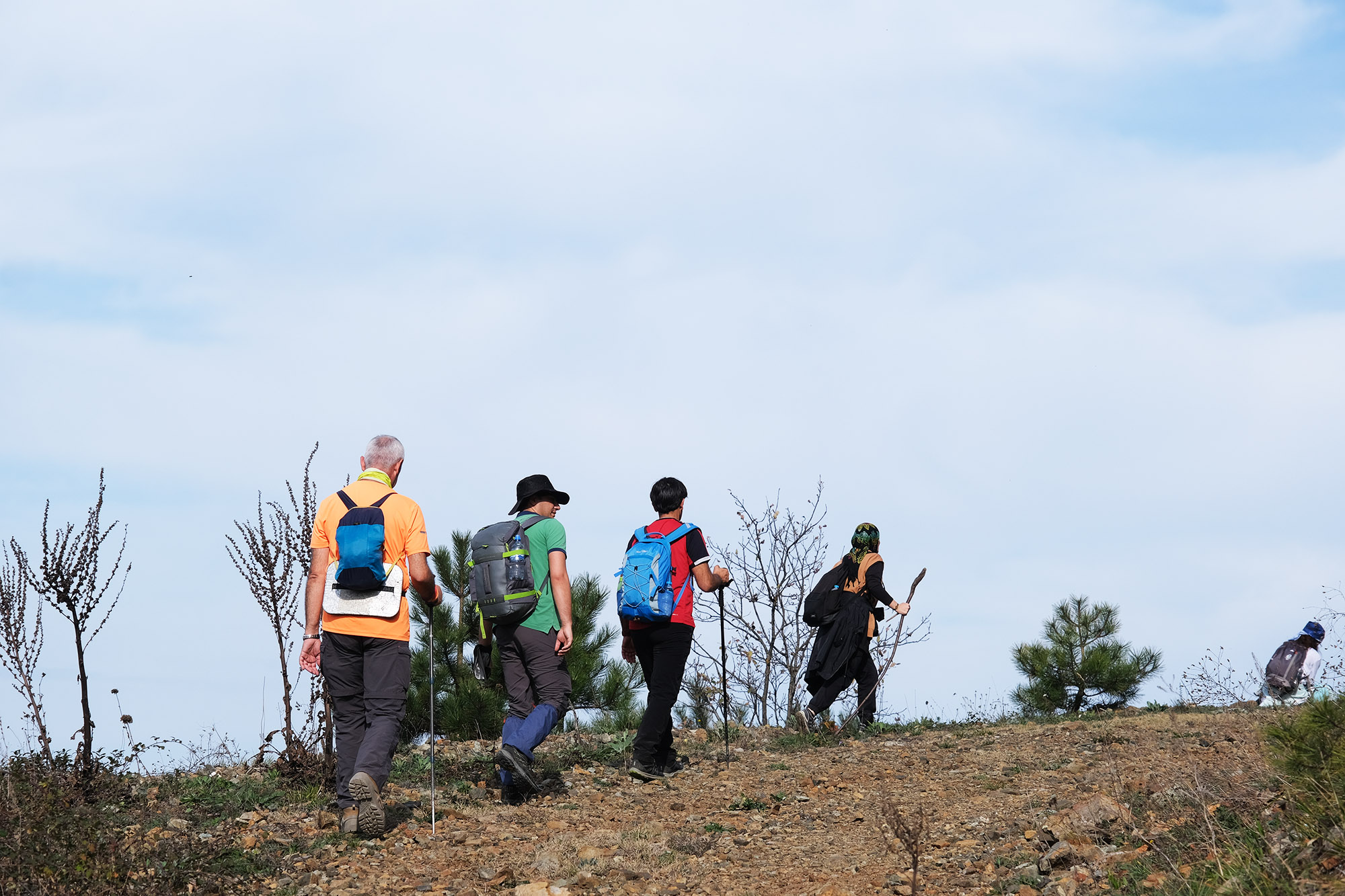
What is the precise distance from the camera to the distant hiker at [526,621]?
7.31 m

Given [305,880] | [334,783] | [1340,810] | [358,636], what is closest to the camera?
[1340,810]

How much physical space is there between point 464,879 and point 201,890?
1197mm

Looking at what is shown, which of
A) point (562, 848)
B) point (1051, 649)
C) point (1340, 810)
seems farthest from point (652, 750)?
point (1051, 649)

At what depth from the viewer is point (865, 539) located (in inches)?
418

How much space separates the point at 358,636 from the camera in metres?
6.62

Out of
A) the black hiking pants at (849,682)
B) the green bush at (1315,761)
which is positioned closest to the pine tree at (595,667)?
the black hiking pants at (849,682)

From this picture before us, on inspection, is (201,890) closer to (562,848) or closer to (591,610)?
(562,848)

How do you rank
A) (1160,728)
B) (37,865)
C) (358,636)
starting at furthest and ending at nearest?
1. (1160,728)
2. (358,636)
3. (37,865)

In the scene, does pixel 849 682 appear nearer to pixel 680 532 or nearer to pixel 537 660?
pixel 680 532

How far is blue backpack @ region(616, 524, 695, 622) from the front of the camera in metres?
8.02

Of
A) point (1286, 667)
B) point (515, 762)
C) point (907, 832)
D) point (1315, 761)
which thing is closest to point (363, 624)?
point (515, 762)

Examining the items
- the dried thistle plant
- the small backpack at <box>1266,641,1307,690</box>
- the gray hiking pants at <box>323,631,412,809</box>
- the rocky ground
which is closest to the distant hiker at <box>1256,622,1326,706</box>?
the small backpack at <box>1266,641,1307,690</box>

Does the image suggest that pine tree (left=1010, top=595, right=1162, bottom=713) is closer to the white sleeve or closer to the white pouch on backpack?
the white sleeve

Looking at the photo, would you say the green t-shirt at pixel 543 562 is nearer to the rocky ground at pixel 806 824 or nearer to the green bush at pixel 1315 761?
the rocky ground at pixel 806 824
